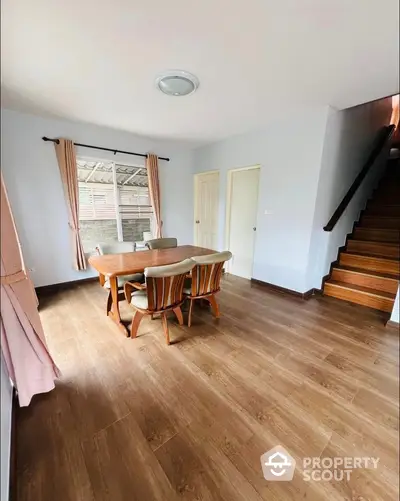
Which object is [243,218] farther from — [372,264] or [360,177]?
[372,264]

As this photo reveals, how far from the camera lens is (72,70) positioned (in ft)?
5.48

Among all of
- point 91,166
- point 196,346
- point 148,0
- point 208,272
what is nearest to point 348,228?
point 208,272

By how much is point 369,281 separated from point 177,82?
2.14 m

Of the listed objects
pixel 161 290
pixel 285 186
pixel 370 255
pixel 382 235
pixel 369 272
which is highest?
pixel 285 186

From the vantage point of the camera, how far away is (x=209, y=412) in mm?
1269

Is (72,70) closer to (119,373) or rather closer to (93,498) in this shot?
(119,373)

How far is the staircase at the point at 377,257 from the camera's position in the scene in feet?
3.53

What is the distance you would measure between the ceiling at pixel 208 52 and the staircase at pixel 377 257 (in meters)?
→ 0.62

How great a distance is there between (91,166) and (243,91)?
7.53ft

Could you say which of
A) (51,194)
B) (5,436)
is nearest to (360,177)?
(5,436)

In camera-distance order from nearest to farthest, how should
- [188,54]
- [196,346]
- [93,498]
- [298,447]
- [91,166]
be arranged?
[93,498] → [298,447] → [188,54] → [196,346] → [91,166]

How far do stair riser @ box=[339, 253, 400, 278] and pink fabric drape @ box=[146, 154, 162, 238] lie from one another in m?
2.90

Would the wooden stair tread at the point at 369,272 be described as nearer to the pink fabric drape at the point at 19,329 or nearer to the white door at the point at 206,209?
the pink fabric drape at the point at 19,329

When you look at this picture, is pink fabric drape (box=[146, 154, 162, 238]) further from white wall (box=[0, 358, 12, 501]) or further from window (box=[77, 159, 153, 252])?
white wall (box=[0, 358, 12, 501])
